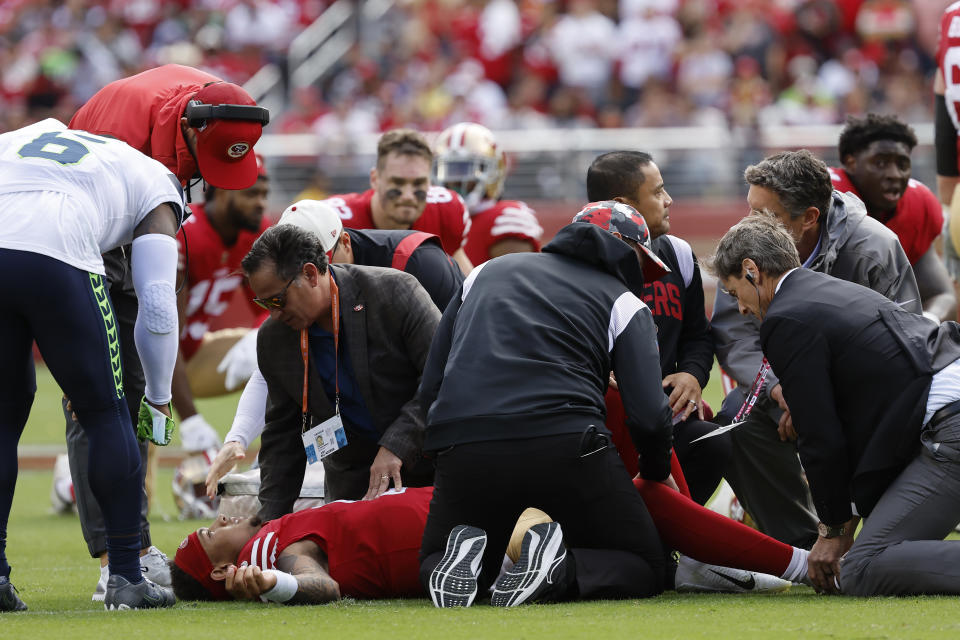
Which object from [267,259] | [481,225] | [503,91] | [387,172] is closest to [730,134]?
[503,91]

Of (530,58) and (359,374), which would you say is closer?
(359,374)

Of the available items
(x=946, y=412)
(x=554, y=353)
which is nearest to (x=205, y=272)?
(x=554, y=353)

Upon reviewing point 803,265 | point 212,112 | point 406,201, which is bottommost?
point 803,265

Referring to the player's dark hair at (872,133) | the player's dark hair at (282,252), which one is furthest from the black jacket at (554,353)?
the player's dark hair at (872,133)

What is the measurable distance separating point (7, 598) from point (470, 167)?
4.51 meters

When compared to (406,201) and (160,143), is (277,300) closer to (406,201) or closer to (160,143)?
(160,143)

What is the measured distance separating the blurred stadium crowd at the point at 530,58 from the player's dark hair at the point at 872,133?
8819mm

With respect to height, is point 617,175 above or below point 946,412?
above

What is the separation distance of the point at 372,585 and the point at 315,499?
95cm

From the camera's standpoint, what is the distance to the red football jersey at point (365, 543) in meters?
4.84

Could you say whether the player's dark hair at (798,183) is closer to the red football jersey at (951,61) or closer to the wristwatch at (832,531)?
the wristwatch at (832,531)

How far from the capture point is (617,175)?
5578 millimetres

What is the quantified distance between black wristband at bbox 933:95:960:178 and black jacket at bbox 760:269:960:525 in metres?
2.61

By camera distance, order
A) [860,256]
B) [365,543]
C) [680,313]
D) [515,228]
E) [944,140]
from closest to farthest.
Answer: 1. [365,543]
2. [860,256]
3. [680,313]
4. [944,140]
5. [515,228]
